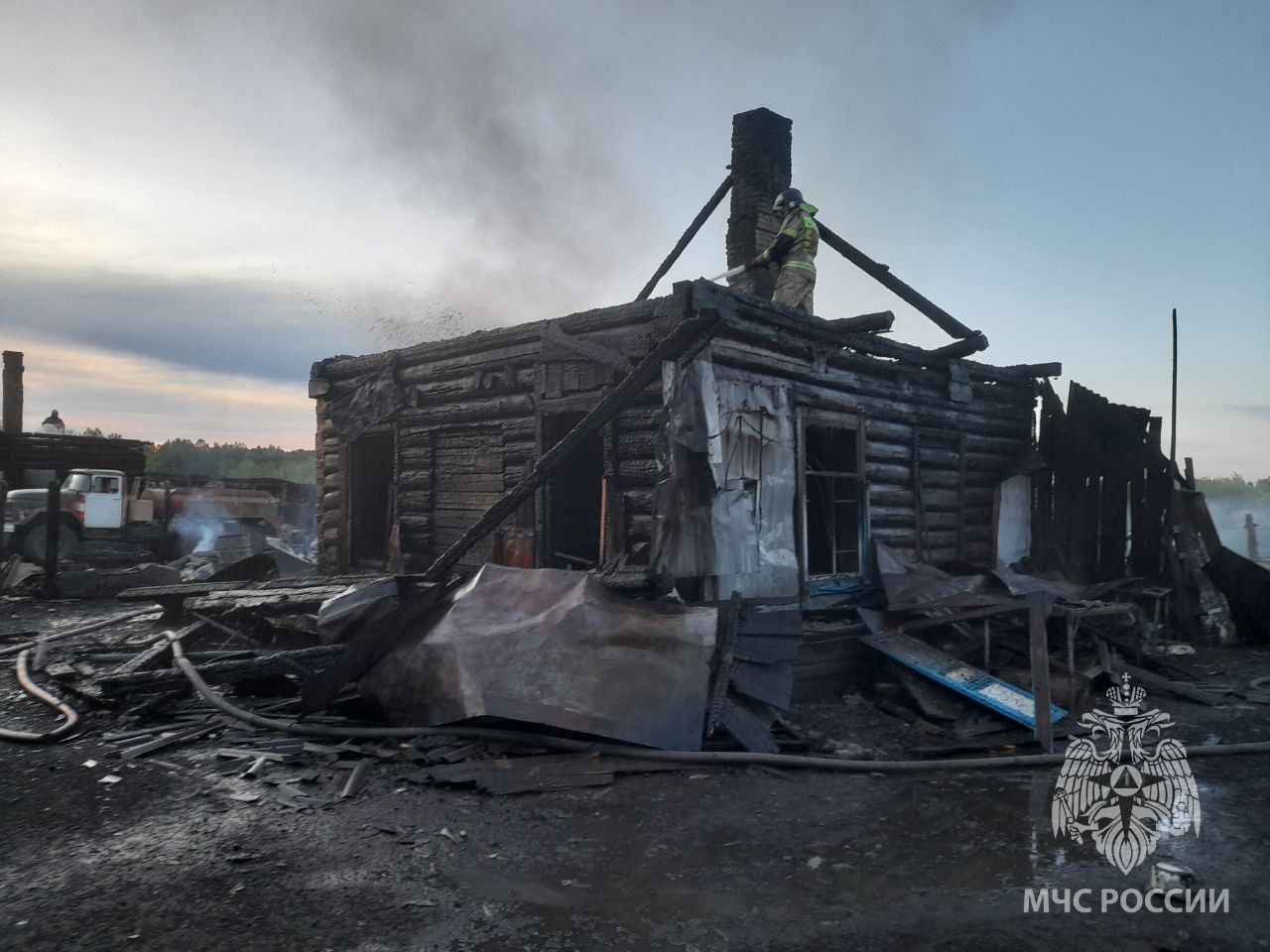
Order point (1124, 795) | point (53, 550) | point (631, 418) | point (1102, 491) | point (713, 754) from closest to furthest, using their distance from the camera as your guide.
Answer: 1. point (1124, 795)
2. point (713, 754)
3. point (631, 418)
4. point (1102, 491)
5. point (53, 550)

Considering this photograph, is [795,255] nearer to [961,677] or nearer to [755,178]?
[755,178]

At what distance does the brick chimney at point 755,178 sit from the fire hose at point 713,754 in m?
7.85

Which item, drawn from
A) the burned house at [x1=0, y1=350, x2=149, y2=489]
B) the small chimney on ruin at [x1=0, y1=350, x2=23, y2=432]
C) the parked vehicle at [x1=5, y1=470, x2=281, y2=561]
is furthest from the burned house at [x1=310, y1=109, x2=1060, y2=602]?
the small chimney on ruin at [x1=0, y1=350, x2=23, y2=432]

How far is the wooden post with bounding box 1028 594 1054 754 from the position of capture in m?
5.90

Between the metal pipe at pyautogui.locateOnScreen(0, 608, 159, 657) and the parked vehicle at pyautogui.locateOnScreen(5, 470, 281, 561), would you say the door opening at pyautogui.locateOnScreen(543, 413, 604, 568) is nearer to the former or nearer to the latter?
the metal pipe at pyautogui.locateOnScreen(0, 608, 159, 657)

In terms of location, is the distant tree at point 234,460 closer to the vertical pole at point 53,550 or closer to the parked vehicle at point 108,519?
the parked vehicle at point 108,519

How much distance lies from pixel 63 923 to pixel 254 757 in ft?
7.16

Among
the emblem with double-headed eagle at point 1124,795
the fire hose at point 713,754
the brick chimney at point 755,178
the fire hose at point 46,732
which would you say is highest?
the brick chimney at point 755,178

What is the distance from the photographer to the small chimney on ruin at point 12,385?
31031 millimetres

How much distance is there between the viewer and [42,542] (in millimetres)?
17594

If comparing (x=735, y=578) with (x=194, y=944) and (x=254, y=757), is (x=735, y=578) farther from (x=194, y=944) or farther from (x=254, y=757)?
(x=194, y=944)

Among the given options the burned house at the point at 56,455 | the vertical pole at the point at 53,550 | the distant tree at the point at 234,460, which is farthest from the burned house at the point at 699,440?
the distant tree at the point at 234,460

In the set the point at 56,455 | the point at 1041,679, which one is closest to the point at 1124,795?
the point at 1041,679

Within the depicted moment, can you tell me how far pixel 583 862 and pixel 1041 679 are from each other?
3815mm
